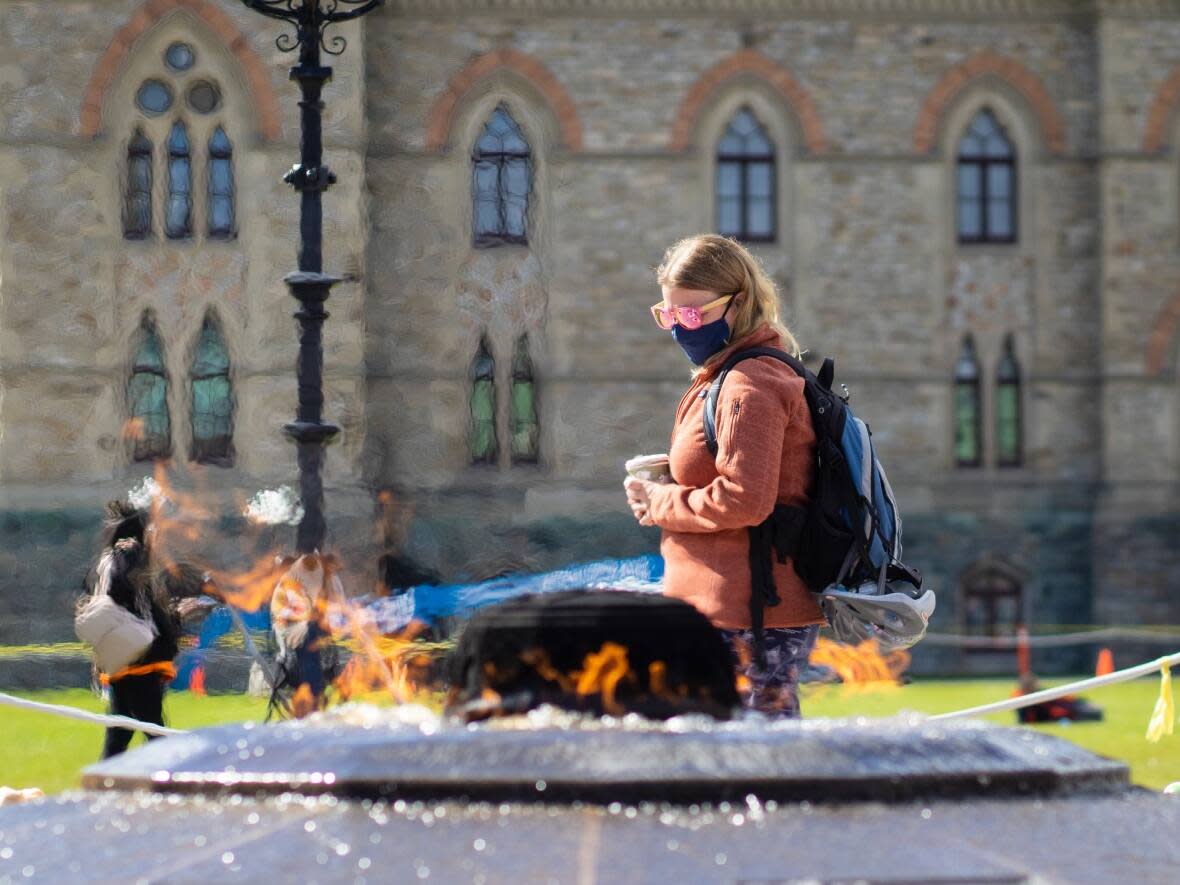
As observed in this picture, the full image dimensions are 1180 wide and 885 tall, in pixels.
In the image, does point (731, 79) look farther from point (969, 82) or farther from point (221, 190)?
point (221, 190)

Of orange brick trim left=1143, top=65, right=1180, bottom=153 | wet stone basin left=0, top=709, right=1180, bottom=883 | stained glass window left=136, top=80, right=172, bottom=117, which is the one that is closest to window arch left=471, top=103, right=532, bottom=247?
stained glass window left=136, top=80, right=172, bottom=117

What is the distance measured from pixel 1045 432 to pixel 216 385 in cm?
913

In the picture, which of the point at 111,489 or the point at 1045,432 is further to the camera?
the point at 1045,432

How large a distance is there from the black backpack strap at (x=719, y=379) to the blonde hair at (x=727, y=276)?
0.14 feet

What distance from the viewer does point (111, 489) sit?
8664 mm

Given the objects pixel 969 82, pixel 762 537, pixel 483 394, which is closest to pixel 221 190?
pixel 483 394

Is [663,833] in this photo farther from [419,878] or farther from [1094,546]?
[1094,546]

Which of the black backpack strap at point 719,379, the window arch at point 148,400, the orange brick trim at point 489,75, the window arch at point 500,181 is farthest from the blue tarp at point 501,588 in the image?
the orange brick trim at point 489,75

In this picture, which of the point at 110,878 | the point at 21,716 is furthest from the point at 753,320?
the point at 21,716

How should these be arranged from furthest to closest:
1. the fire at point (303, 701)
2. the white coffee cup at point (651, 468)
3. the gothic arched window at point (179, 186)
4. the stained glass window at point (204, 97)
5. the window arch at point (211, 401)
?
the stained glass window at point (204, 97)
the gothic arched window at point (179, 186)
the window arch at point (211, 401)
the fire at point (303, 701)
the white coffee cup at point (651, 468)

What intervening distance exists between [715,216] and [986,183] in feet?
9.66

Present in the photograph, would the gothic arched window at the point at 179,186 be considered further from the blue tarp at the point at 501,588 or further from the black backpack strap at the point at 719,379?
the black backpack strap at the point at 719,379

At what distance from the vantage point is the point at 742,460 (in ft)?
10.5

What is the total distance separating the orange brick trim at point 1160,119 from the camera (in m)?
22.1
